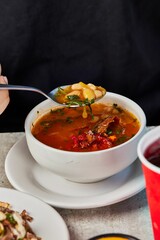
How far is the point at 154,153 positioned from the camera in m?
1.12

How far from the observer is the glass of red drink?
108 centimetres

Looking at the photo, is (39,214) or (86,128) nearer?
(39,214)

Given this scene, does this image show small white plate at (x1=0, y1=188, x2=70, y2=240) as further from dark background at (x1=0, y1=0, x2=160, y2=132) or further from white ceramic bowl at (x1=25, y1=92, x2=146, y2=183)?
dark background at (x1=0, y1=0, x2=160, y2=132)

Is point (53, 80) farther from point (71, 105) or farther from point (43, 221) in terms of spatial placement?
point (43, 221)

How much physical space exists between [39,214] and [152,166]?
0.33m

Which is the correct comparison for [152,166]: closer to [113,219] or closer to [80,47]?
[113,219]

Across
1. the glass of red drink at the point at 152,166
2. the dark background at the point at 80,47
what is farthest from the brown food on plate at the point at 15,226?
the dark background at the point at 80,47

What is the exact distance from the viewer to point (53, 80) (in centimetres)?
172

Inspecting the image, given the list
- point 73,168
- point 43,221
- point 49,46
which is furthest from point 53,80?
point 43,221

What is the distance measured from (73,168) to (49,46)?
463 millimetres

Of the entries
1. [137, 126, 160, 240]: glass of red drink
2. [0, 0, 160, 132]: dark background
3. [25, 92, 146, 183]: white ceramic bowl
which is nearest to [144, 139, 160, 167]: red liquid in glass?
[137, 126, 160, 240]: glass of red drink

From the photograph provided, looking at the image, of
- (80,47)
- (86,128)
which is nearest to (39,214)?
(86,128)

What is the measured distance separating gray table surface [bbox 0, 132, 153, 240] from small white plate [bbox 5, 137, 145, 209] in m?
0.03

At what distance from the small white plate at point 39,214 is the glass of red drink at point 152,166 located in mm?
190
